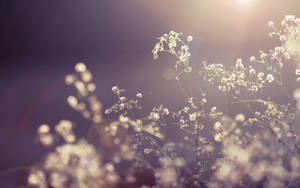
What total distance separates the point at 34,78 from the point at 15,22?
1.18 m

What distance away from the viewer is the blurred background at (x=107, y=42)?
725 centimetres

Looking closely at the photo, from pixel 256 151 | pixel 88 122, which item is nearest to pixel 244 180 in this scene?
pixel 256 151

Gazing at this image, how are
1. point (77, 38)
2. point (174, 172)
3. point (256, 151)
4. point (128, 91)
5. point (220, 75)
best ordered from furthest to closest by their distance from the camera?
point (77, 38) < point (128, 91) < point (220, 75) < point (256, 151) < point (174, 172)

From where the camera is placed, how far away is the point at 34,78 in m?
8.35

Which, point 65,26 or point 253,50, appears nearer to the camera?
point 253,50

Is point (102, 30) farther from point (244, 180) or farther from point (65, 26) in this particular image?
point (244, 180)

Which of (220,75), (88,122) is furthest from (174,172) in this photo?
(88,122)

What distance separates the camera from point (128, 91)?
279 inches

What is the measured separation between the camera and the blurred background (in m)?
7.25

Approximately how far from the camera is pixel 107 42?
8.10m

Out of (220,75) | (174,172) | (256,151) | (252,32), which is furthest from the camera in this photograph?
(252,32)

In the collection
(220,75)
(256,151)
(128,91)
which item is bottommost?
(256,151)

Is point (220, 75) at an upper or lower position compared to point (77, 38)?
lower

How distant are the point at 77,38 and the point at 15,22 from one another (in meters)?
1.32
